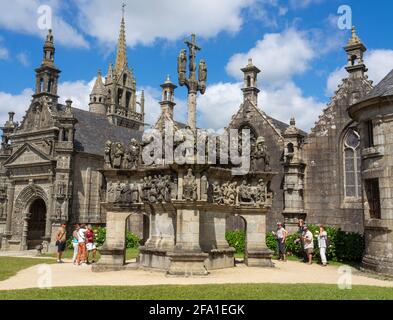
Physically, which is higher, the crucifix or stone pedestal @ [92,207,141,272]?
the crucifix

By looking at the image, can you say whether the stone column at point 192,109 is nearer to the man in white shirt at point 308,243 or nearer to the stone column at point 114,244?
the stone column at point 114,244

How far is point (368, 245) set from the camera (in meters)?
14.8

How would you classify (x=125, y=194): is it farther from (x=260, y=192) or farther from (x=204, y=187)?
(x=260, y=192)

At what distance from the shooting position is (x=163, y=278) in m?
11.7

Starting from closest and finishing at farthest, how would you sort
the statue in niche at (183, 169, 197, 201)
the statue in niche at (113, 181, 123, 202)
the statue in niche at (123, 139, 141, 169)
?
the statue in niche at (183, 169, 197, 201) < the statue in niche at (113, 181, 123, 202) < the statue in niche at (123, 139, 141, 169)

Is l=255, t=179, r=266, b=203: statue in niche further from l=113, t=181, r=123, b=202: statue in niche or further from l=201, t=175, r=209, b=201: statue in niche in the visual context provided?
l=113, t=181, r=123, b=202: statue in niche

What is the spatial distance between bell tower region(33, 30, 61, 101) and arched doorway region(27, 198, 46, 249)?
7.83m

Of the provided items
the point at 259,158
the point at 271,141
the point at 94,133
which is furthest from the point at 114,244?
the point at 94,133

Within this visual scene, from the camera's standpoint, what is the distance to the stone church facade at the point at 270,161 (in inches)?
599

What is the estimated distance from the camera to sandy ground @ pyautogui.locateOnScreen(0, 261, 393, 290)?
431 inches

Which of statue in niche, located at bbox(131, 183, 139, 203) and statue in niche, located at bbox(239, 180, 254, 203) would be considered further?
statue in niche, located at bbox(239, 180, 254, 203)

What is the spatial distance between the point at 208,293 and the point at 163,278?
2937 millimetres

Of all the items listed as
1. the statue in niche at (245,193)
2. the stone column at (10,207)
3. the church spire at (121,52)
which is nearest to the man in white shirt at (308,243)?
the statue in niche at (245,193)

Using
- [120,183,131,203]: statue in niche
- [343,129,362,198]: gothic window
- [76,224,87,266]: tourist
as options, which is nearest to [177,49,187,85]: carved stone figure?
[120,183,131,203]: statue in niche
